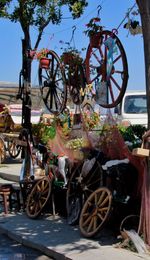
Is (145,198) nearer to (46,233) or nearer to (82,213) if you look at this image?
(82,213)

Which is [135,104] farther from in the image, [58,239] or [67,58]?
[58,239]

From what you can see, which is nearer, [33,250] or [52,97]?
[33,250]

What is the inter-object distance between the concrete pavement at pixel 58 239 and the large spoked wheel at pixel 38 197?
0.44 ft

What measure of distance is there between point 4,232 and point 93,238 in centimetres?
177

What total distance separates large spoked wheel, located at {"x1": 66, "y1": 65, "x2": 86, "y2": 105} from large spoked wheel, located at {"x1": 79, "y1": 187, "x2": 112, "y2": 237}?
5.82 ft

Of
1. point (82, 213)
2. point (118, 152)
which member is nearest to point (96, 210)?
point (82, 213)

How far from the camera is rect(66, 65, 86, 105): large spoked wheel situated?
26.5 ft

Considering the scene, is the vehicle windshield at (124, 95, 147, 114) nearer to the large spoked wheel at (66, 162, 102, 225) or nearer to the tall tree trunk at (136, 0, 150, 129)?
the large spoked wheel at (66, 162, 102, 225)

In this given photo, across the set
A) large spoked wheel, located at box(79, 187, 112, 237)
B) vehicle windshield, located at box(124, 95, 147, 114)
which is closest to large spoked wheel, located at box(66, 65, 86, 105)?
large spoked wheel, located at box(79, 187, 112, 237)

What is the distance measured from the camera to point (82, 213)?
23.6ft

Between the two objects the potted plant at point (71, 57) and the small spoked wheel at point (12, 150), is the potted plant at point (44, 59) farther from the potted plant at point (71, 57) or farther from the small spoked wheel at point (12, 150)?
the small spoked wheel at point (12, 150)

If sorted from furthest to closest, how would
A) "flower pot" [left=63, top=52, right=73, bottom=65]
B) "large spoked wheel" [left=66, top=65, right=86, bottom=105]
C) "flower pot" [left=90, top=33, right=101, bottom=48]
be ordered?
"flower pot" [left=63, top=52, right=73, bottom=65]
"large spoked wheel" [left=66, top=65, right=86, bottom=105]
"flower pot" [left=90, top=33, right=101, bottom=48]

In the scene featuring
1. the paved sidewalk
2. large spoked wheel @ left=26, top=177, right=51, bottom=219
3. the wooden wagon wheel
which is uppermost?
the wooden wagon wheel

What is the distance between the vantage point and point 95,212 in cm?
693
